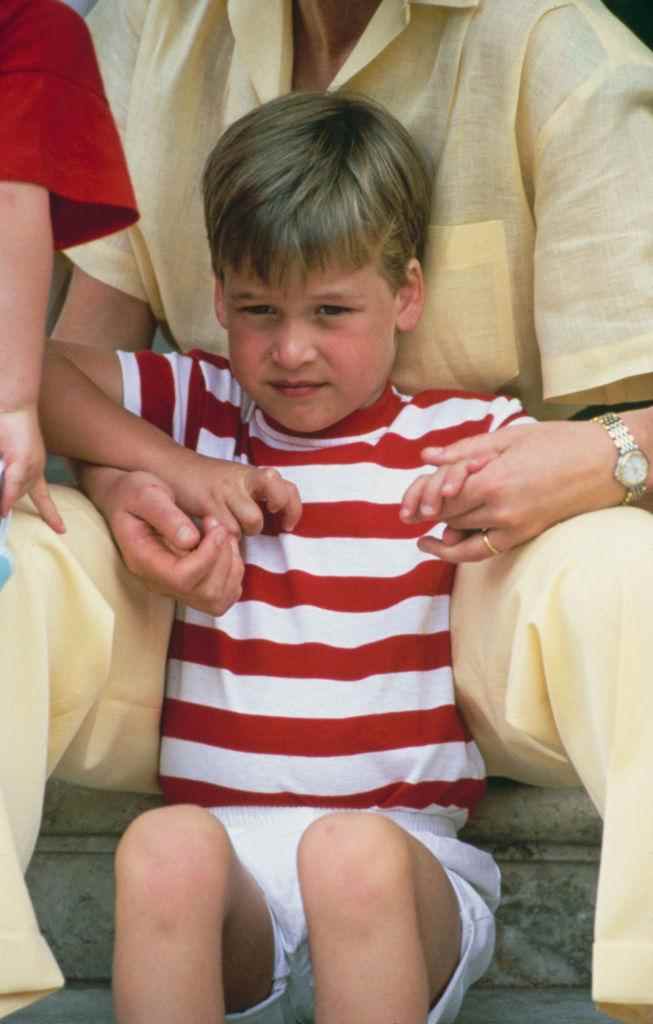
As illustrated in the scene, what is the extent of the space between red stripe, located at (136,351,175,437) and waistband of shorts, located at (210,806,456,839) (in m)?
0.39

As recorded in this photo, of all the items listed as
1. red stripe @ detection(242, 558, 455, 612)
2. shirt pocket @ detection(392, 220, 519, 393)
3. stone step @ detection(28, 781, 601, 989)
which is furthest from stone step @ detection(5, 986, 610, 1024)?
shirt pocket @ detection(392, 220, 519, 393)

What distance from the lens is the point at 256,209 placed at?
1539 mm

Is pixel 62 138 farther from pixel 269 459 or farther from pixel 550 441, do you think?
pixel 550 441

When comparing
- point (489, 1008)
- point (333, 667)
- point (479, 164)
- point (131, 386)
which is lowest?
point (489, 1008)

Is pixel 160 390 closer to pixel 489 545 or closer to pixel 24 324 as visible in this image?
pixel 24 324

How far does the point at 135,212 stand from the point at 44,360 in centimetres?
17

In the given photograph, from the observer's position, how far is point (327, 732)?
58.1 inches

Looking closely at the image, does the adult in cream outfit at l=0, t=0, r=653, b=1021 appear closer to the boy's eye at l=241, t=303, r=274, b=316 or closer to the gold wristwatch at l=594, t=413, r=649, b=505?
the gold wristwatch at l=594, t=413, r=649, b=505

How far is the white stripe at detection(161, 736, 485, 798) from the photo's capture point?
4.83ft

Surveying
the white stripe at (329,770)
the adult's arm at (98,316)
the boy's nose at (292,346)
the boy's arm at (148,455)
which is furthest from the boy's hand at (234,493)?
the adult's arm at (98,316)

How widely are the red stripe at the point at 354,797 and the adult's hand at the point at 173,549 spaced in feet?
0.55

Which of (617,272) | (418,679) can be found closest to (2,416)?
(418,679)

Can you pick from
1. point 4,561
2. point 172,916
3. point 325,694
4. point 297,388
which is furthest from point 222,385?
point 172,916

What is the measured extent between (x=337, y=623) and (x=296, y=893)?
0.24 m
